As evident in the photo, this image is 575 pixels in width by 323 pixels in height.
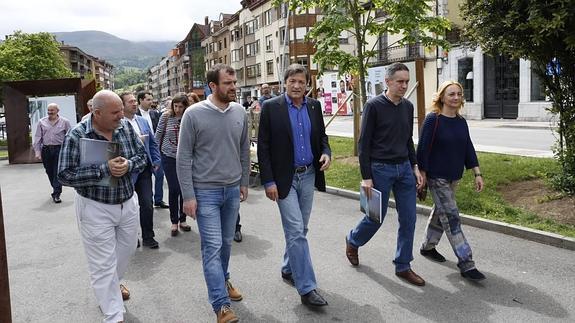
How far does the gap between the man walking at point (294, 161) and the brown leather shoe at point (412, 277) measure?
97 cm

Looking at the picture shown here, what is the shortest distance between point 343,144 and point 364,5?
16.5ft

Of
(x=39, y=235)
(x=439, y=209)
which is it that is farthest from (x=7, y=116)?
(x=439, y=209)

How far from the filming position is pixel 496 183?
842 centimetres

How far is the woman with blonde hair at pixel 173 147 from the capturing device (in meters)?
6.81

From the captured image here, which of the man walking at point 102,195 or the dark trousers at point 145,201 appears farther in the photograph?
the dark trousers at point 145,201

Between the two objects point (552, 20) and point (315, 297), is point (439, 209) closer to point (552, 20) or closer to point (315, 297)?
point (315, 297)

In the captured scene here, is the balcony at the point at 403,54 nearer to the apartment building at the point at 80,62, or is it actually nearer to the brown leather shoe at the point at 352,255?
the brown leather shoe at the point at 352,255

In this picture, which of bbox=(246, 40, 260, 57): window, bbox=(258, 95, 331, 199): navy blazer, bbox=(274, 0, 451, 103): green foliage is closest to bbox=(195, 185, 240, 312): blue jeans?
bbox=(258, 95, 331, 199): navy blazer

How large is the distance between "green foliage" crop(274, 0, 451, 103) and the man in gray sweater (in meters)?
7.53

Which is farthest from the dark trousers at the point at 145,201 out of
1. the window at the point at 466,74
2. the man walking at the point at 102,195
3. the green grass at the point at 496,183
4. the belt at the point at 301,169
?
the window at the point at 466,74

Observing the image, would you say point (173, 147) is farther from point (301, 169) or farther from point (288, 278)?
point (301, 169)

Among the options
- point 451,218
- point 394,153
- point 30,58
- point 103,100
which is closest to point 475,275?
point 451,218

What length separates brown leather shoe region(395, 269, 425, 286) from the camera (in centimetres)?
456

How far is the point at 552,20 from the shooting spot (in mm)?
5805
